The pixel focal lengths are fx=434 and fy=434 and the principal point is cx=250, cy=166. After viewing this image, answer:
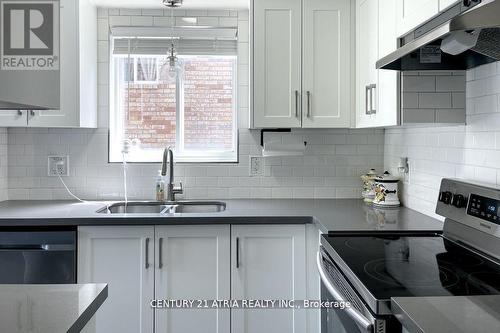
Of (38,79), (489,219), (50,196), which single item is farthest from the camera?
(50,196)

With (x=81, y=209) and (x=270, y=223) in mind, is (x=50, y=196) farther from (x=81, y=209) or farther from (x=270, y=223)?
(x=270, y=223)

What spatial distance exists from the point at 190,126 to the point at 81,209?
93cm

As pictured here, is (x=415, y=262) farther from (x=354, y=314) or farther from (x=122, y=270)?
(x=122, y=270)

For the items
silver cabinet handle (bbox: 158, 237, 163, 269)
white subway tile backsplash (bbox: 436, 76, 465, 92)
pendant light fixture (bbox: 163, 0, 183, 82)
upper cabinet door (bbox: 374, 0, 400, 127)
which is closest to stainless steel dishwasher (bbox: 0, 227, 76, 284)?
silver cabinet handle (bbox: 158, 237, 163, 269)

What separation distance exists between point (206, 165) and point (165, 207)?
1.29 feet

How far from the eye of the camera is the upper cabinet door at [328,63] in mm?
2619

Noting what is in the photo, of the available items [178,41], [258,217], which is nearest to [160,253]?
[258,217]

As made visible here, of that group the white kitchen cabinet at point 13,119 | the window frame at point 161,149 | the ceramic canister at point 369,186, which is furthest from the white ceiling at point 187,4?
the ceramic canister at point 369,186

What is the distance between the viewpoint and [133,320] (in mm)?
2242

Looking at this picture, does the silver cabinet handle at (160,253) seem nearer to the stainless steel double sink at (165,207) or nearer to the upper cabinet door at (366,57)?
the stainless steel double sink at (165,207)

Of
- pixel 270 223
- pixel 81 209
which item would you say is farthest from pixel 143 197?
pixel 270 223

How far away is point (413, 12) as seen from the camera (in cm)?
177

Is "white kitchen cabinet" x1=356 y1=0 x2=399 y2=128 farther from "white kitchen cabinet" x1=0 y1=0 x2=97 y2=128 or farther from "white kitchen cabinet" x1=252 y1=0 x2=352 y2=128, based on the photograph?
"white kitchen cabinet" x1=0 y1=0 x2=97 y2=128

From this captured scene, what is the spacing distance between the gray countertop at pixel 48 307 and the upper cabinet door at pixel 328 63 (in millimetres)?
1783
